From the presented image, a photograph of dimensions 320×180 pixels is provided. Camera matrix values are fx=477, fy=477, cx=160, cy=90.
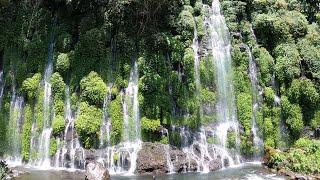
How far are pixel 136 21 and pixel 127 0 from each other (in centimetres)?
117

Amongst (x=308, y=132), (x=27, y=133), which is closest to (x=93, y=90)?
(x=27, y=133)

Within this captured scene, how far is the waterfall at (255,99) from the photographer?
2380 centimetres

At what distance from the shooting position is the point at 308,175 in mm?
20188

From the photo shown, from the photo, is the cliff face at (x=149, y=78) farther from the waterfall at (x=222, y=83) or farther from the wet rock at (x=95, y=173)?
the wet rock at (x=95, y=173)

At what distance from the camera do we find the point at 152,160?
2122 cm

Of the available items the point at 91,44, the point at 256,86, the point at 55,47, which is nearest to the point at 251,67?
the point at 256,86

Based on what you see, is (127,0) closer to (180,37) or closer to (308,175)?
(180,37)

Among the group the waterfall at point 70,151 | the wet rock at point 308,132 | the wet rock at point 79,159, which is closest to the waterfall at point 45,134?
the waterfall at point 70,151

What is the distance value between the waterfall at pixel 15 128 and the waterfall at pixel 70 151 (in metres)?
2.34

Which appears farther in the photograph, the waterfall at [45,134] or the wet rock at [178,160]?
the waterfall at [45,134]

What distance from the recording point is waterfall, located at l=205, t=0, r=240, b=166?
77.1 feet

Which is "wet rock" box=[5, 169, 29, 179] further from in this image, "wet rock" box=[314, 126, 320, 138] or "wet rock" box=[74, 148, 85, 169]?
"wet rock" box=[314, 126, 320, 138]

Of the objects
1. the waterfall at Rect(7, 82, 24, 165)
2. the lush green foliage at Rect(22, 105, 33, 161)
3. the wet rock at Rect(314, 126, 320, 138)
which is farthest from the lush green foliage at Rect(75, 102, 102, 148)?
the wet rock at Rect(314, 126, 320, 138)

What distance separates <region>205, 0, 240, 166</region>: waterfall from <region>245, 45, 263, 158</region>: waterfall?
3.18 ft
